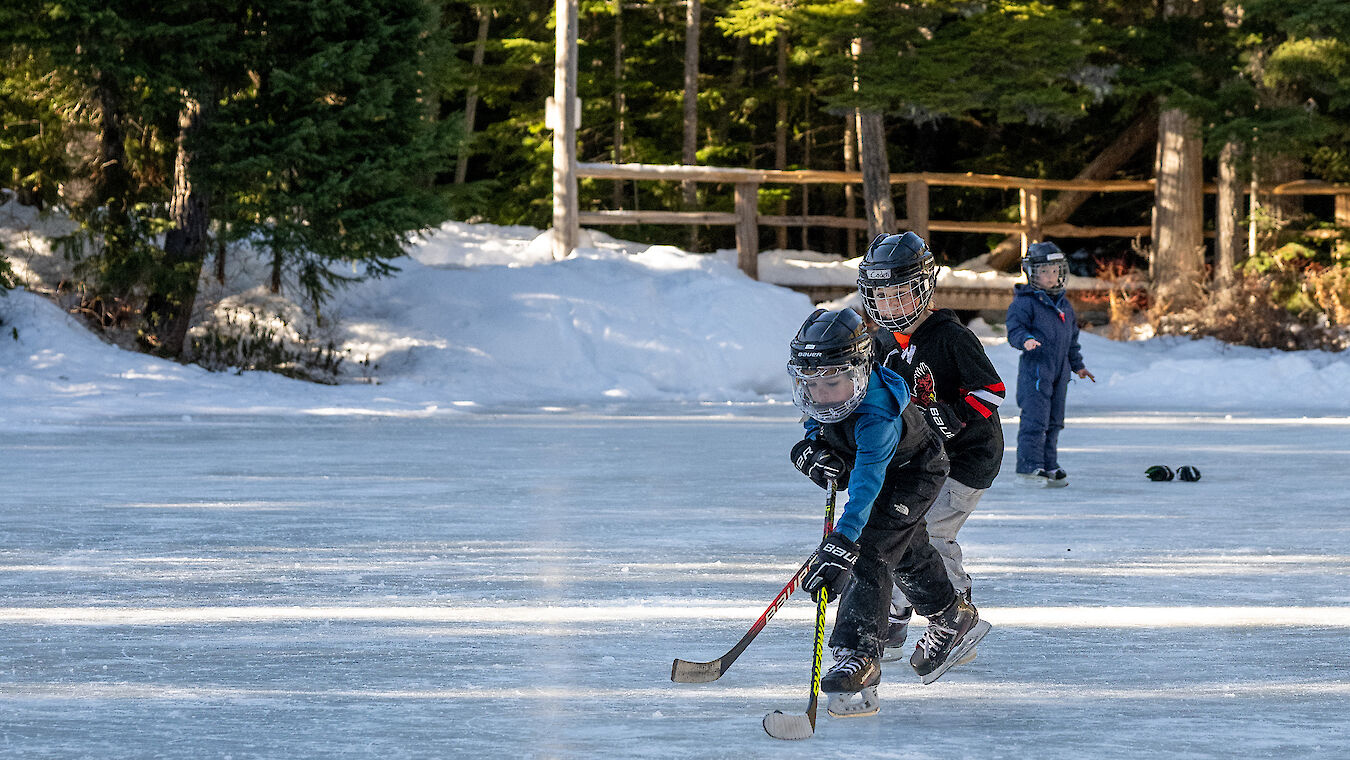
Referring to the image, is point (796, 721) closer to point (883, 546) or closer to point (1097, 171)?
point (883, 546)

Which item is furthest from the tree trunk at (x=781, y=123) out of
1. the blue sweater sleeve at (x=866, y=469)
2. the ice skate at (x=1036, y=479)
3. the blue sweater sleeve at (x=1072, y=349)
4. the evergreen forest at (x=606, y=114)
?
the blue sweater sleeve at (x=866, y=469)

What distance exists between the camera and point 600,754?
357 centimetres

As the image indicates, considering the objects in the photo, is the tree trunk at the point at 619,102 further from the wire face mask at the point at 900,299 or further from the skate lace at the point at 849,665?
the skate lace at the point at 849,665

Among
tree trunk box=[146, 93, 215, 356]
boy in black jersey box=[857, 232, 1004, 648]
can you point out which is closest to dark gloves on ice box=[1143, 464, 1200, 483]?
boy in black jersey box=[857, 232, 1004, 648]

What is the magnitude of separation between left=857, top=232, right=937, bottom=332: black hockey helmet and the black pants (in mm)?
607

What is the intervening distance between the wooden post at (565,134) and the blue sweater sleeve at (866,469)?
15590 millimetres

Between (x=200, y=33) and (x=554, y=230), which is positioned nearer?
(x=200, y=33)

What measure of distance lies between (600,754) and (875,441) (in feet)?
3.35

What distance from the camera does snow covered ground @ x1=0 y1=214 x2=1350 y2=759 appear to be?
152 inches

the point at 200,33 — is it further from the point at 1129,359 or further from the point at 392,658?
the point at 392,658

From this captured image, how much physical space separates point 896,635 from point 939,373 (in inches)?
32.1

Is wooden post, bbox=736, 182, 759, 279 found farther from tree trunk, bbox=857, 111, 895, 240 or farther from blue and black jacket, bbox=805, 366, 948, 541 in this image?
blue and black jacket, bbox=805, 366, 948, 541

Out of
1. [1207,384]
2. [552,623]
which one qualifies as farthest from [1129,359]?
[552,623]

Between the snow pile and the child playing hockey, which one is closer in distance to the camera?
the child playing hockey
